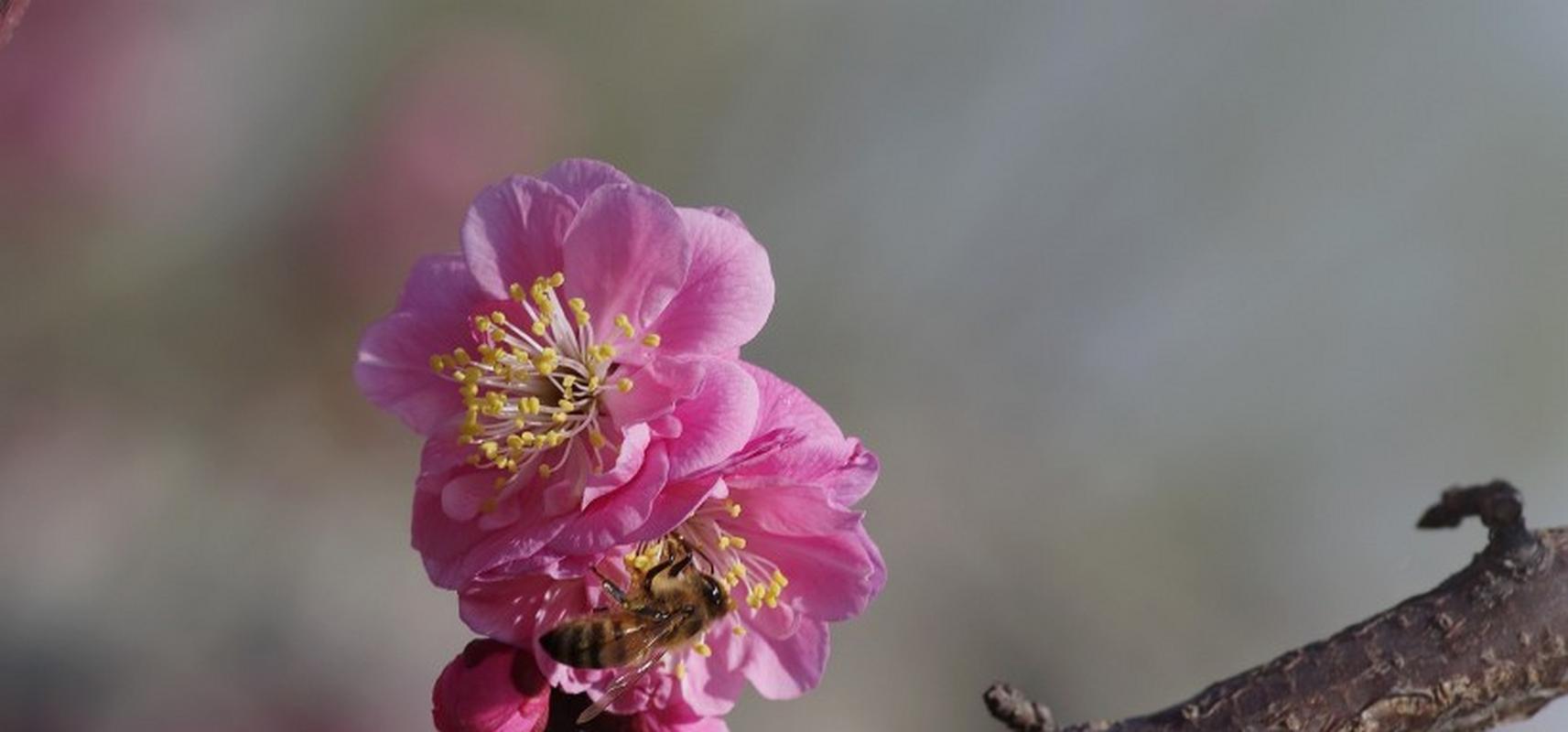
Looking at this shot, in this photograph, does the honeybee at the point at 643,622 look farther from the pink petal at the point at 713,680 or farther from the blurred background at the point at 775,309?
the blurred background at the point at 775,309

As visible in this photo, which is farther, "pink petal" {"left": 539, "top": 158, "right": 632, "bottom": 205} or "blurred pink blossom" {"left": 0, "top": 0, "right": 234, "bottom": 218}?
"blurred pink blossom" {"left": 0, "top": 0, "right": 234, "bottom": 218}

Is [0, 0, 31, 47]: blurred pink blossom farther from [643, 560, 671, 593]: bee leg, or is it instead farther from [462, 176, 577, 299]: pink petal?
[643, 560, 671, 593]: bee leg

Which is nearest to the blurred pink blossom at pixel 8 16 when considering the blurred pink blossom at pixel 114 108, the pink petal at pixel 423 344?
the pink petal at pixel 423 344

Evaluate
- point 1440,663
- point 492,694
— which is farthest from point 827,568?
point 1440,663

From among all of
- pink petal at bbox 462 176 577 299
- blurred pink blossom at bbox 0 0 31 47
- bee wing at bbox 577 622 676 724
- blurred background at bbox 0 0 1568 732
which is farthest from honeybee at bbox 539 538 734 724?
blurred background at bbox 0 0 1568 732

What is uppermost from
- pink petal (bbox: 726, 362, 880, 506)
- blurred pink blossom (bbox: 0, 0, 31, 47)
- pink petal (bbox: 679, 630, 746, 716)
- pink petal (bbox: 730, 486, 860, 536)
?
blurred pink blossom (bbox: 0, 0, 31, 47)

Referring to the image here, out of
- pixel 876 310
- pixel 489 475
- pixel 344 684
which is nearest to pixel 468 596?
pixel 489 475

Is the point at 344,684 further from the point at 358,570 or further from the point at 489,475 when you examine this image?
the point at 489,475
